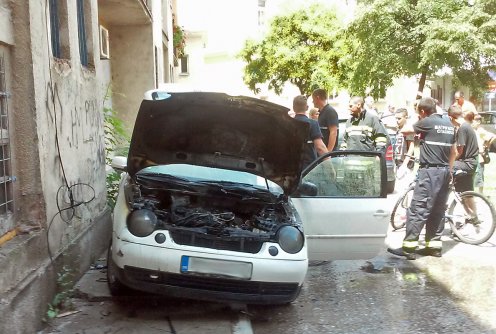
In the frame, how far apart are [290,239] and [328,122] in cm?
363

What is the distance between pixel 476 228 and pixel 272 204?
3612mm

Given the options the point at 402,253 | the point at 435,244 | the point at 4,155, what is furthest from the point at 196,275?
the point at 435,244

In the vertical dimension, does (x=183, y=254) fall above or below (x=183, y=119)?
below

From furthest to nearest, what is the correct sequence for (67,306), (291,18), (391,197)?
1. (291,18)
2. (391,197)
3. (67,306)

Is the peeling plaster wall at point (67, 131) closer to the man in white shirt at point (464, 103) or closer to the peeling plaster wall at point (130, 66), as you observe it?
the man in white shirt at point (464, 103)

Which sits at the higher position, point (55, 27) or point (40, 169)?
point (55, 27)

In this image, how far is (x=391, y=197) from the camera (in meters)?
10.5

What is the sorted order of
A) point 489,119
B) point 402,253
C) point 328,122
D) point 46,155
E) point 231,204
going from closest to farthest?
point 46,155 → point 231,204 → point 402,253 → point 328,122 → point 489,119

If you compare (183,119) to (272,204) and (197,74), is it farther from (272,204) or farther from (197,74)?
(197,74)

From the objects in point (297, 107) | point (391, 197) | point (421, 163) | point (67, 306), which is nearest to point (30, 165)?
point (67, 306)

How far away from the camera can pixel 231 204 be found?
16.8 feet

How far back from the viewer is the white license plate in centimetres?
423

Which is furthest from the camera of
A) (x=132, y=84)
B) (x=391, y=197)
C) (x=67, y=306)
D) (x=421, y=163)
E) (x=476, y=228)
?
(x=132, y=84)

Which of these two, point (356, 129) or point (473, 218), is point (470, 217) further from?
point (356, 129)
